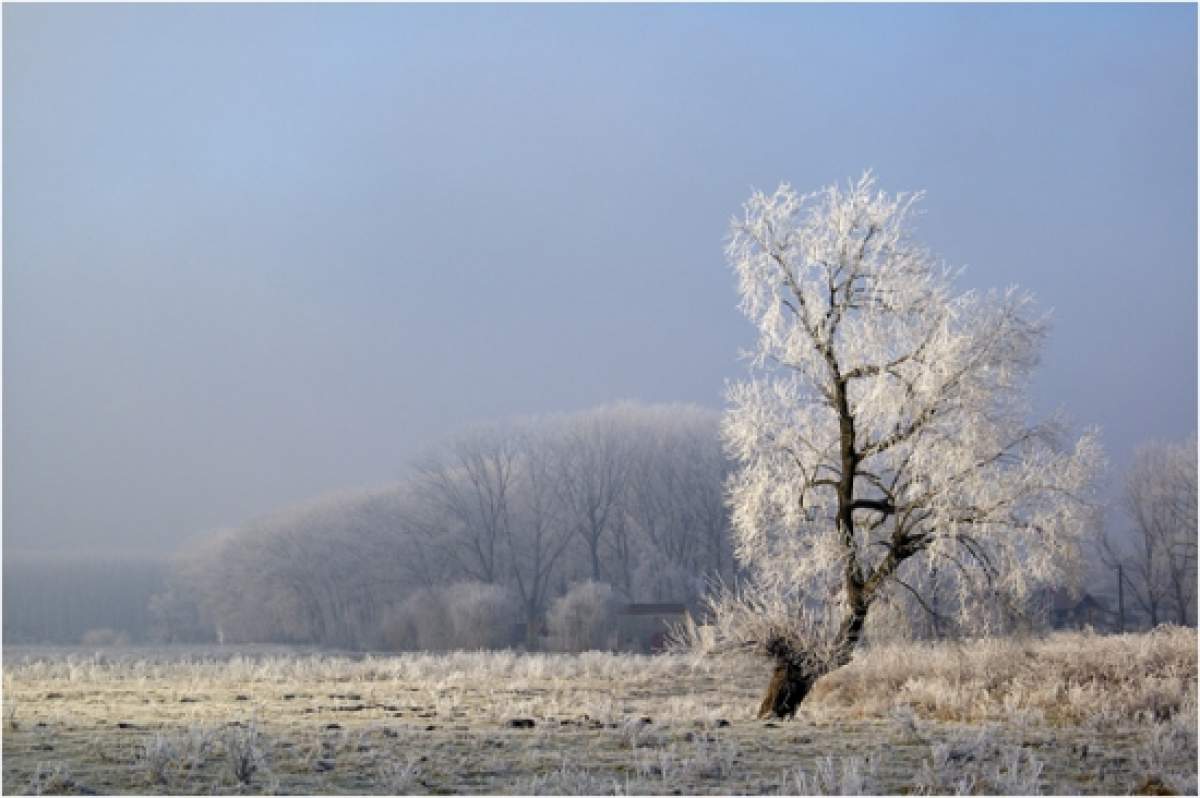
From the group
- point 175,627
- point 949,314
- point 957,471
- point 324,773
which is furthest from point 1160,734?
point 175,627

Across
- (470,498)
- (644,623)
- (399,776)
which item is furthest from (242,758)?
(470,498)

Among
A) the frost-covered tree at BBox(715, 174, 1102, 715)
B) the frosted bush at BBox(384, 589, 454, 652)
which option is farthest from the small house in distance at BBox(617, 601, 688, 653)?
the frost-covered tree at BBox(715, 174, 1102, 715)

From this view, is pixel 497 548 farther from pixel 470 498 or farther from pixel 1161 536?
pixel 1161 536

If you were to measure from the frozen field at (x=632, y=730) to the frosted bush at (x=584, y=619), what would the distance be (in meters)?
32.1

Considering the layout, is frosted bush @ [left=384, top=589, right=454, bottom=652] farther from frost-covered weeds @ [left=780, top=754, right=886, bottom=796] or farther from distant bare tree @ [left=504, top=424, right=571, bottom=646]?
frost-covered weeds @ [left=780, top=754, right=886, bottom=796]

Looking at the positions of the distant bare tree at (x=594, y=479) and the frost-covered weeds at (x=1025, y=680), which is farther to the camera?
A: the distant bare tree at (x=594, y=479)

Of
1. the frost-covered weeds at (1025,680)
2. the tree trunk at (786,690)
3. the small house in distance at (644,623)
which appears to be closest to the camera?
the tree trunk at (786,690)

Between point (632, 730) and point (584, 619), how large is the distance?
4600 centimetres

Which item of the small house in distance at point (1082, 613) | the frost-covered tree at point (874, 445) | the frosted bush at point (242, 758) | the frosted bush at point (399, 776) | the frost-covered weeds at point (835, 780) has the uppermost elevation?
the frost-covered tree at point (874, 445)

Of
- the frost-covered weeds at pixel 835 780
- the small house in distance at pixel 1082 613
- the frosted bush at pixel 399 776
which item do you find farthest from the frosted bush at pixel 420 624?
the frost-covered weeds at pixel 835 780

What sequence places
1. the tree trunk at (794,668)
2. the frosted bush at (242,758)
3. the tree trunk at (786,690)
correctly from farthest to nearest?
1. the tree trunk at (786,690)
2. the tree trunk at (794,668)
3. the frosted bush at (242,758)

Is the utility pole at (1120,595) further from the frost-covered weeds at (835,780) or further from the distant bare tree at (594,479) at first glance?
the frost-covered weeds at (835,780)

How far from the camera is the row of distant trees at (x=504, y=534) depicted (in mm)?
74500

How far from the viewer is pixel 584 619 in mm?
62250
